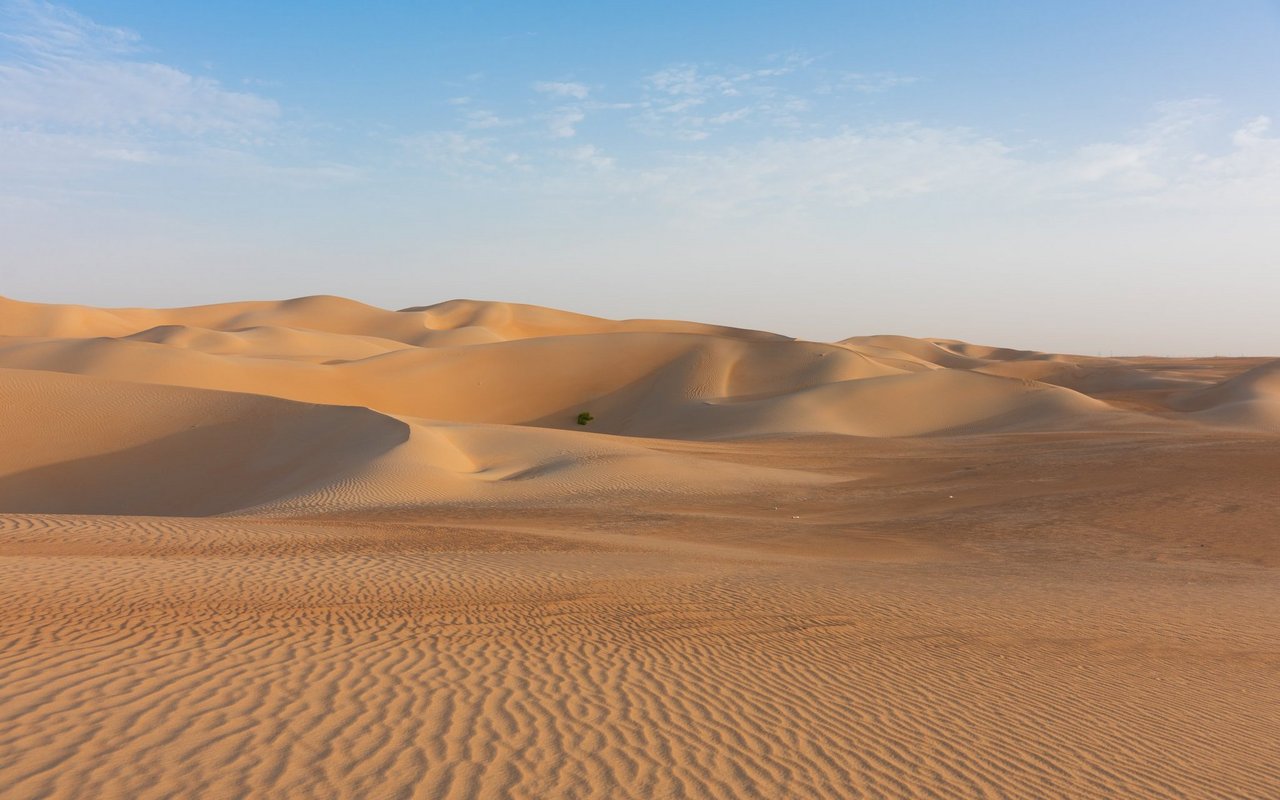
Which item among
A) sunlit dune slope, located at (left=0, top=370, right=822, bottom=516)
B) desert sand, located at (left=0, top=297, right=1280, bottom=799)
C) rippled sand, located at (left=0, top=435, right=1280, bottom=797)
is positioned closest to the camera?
rippled sand, located at (left=0, top=435, right=1280, bottom=797)

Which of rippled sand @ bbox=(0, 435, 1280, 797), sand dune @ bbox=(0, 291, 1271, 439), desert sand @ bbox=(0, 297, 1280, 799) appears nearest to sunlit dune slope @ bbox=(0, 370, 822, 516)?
desert sand @ bbox=(0, 297, 1280, 799)

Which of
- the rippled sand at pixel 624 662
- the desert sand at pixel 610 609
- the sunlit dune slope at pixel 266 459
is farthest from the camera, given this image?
the sunlit dune slope at pixel 266 459

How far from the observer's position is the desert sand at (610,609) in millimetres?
6152

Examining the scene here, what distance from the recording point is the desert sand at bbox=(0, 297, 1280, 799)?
242 inches

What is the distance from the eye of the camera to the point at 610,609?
36.1ft

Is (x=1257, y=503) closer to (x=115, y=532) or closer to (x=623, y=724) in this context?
(x=623, y=724)

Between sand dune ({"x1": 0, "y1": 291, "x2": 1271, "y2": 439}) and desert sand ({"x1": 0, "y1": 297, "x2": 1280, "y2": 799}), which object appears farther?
sand dune ({"x1": 0, "y1": 291, "x2": 1271, "y2": 439})

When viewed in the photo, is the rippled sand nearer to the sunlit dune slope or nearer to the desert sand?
the desert sand

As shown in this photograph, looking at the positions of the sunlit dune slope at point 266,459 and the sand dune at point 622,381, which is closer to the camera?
the sunlit dune slope at point 266,459

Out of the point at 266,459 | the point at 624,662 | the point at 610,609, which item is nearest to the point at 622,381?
the point at 266,459

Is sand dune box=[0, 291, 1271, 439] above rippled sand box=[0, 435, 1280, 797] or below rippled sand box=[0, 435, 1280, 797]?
above

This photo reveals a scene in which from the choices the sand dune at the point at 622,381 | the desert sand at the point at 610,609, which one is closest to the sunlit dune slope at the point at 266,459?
the desert sand at the point at 610,609

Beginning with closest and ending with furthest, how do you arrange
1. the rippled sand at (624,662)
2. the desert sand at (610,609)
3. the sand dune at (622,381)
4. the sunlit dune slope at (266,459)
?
the rippled sand at (624,662) < the desert sand at (610,609) < the sunlit dune slope at (266,459) < the sand dune at (622,381)

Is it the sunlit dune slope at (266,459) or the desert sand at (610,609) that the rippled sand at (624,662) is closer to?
the desert sand at (610,609)
